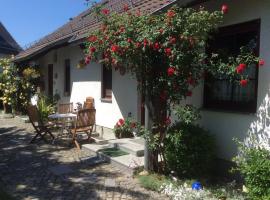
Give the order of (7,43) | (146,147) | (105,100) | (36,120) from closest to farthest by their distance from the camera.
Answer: (146,147) < (36,120) < (105,100) < (7,43)

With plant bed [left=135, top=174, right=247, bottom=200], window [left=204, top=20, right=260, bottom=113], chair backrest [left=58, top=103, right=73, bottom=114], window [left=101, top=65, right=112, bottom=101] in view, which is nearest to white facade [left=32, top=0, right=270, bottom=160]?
window [left=204, top=20, right=260, bottom=113]

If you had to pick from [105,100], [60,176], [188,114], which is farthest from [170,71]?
[105,100]

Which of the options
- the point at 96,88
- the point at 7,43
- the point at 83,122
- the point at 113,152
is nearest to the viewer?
the point at 113,152

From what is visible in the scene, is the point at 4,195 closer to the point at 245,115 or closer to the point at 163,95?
the point at 163,95

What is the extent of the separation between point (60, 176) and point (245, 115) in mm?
3550

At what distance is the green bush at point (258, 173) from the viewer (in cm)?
413

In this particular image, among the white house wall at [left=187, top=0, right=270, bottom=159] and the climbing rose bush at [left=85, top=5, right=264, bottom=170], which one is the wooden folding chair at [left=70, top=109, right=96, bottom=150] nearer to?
the climbing rose bush at [left=85, top=5, right=264, bottom=170]

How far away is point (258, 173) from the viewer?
4.18m

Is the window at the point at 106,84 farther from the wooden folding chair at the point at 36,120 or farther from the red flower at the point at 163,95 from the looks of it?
the red flower at the point at 163,95

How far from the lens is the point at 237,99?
19.1 ft

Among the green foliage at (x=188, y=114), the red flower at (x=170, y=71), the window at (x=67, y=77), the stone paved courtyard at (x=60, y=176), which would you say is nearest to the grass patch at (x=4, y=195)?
the stone paved courtyard at (x=60, y=176)

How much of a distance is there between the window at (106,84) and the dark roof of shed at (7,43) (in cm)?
1618

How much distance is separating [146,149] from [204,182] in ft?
3.85

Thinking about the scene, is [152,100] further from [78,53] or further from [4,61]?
[4,61]
